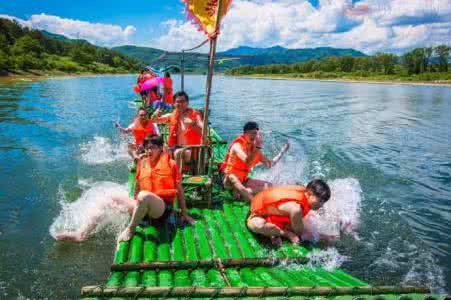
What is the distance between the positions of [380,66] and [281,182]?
103 metres

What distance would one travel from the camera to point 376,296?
4.19 metres

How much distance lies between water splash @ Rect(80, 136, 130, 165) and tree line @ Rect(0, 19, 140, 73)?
43345 millimetres

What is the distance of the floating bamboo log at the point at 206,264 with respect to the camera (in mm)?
4922

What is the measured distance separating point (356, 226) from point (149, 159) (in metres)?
4.95

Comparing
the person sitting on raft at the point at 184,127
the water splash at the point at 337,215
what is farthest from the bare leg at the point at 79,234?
the water splash at the point at 337,215

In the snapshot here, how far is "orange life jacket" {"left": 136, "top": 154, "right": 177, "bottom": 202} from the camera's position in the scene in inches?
228

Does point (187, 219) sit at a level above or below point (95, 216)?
above

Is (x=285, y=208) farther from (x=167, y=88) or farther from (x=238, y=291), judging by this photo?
(x=167, y=88)

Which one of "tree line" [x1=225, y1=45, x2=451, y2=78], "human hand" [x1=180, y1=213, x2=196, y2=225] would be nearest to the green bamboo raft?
"human hand" [x1=180, y1=213, x2=196, y2=225]

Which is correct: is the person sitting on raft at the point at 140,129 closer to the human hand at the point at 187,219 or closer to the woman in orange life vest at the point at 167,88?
the human hand at the point at 187,219

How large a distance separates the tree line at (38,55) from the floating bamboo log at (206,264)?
55.0 meters

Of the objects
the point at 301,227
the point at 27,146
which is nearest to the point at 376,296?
the point at 301,227

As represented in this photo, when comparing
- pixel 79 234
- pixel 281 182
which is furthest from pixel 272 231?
pixel 281 182

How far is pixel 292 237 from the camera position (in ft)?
18.9
